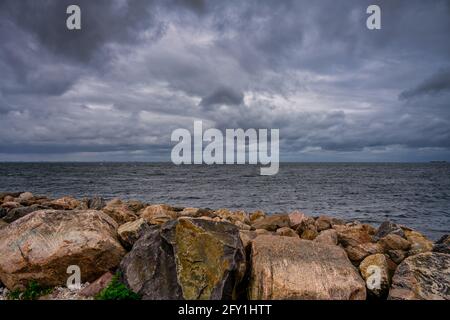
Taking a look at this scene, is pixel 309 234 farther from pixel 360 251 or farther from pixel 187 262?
pixel 187 262

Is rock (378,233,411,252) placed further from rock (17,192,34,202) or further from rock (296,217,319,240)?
rock (17,192,34,202)

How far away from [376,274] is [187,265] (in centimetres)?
445

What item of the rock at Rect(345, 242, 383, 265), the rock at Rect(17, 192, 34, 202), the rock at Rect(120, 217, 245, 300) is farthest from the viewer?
the rock at Rect(17, 192, 34, 202)

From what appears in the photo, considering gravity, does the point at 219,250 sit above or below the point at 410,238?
above

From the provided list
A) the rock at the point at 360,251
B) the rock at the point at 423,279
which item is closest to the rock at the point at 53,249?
the rock at the point at 360,251

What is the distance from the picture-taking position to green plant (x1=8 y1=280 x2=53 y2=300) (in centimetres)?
736

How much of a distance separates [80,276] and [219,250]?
3449mm

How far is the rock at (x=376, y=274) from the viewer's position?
7.45 metres

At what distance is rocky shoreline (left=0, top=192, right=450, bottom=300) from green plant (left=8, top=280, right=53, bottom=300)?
0.09 ft

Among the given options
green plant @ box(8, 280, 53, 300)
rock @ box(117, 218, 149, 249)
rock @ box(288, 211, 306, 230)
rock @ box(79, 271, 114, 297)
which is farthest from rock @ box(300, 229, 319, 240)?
green plant @ box(8, 280, 53, 300)

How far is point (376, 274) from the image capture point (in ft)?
25.3
